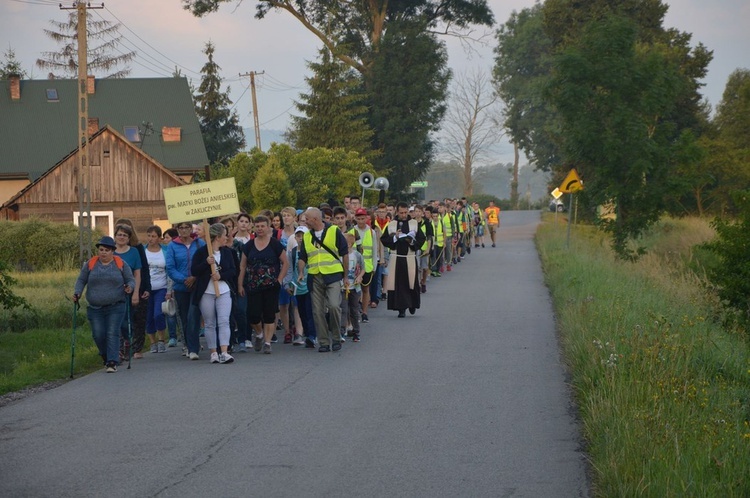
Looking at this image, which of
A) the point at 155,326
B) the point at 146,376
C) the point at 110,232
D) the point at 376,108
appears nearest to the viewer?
the point at 146,376

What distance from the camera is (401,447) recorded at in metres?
8.73

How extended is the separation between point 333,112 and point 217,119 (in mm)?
18395

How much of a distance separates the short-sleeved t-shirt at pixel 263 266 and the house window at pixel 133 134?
5182 centimetres

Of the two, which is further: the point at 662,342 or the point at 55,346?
the point at 55,346

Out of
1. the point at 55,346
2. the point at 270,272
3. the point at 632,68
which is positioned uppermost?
the point at 632,68

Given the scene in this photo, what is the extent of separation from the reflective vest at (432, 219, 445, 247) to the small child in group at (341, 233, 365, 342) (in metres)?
12.3

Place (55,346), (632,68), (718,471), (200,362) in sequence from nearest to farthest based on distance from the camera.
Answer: (718,471), (200,362), (55,346), (632,68)

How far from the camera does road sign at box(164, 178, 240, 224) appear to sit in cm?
1412

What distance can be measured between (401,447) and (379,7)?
175 feet

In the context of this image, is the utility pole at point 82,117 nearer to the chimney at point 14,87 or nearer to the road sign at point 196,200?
the road sign at point 196,200

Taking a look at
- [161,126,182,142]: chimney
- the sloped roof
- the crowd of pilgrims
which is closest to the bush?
the crowd of pilgrims

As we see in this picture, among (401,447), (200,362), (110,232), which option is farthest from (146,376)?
(110,232)

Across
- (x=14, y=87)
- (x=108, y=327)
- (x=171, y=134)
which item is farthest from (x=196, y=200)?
(x=14, y=87)

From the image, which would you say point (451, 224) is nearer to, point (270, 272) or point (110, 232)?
point (270, 272)
